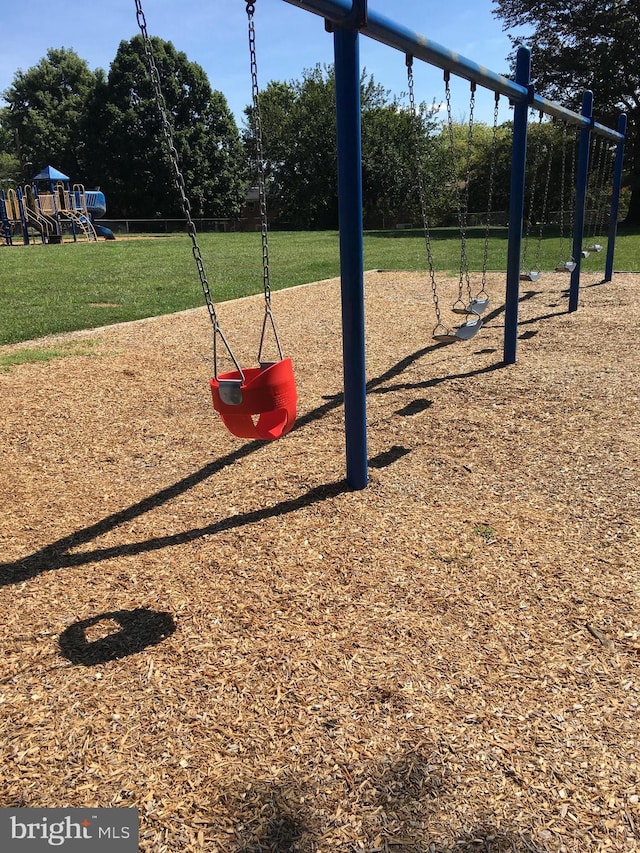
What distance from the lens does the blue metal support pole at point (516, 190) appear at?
A: 5516mm

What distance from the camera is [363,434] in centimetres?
346

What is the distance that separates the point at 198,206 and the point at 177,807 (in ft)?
149

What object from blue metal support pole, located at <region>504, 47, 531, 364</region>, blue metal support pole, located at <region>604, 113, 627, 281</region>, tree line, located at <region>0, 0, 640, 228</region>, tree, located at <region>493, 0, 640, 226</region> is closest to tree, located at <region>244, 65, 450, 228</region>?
tree line, located at <region>0, 0, 640, 228</region>

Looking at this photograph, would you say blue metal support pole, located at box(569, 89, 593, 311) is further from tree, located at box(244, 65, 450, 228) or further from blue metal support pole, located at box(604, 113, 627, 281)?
tree, located at box(244, 65, 450, 228)

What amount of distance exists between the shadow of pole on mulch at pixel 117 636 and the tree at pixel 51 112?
1839 inches

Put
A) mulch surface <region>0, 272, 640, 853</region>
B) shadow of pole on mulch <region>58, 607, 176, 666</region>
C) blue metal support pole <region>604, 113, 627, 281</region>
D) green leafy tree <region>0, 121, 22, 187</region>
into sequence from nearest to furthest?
mulch surface <region>0, 272, 640, 853</region>, shadow of pole on mulch <region>58, 607, 176, 666</region>, blue metal support pole <region>604, 113, 627, 281</region>, green leafy tree <region>0, 121, 22, 187</region>

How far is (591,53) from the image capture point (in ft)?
89.8

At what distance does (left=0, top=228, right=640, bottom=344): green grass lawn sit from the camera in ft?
29.0

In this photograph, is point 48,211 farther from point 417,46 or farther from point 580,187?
point 417,46

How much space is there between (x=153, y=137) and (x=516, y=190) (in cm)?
4095

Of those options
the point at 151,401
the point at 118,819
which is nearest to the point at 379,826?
the point at 118,819

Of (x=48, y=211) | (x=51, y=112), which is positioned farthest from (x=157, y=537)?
(x=51, y=112)

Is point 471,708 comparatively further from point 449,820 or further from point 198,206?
point 198,206

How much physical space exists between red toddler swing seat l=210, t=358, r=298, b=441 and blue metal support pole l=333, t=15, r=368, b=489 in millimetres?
584
